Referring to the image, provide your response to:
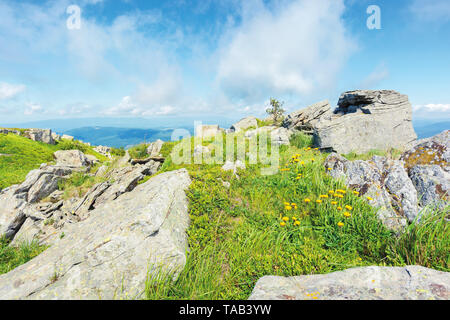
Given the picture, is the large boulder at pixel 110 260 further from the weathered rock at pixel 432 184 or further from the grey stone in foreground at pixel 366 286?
the weathered rock at pixel 432 184

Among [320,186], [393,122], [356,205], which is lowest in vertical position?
[356,205]

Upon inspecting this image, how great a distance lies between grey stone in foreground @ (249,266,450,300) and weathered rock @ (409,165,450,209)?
A: 2.95 meters

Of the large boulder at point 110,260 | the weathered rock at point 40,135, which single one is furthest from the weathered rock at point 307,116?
the weathered rock at point 40,135

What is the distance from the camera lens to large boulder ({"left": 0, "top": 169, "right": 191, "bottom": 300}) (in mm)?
3311

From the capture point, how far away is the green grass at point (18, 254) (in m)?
5.68

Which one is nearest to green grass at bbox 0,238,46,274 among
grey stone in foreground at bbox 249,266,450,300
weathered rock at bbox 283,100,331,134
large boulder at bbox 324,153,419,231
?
grey stone in foreground at bbox 249,266,450,300

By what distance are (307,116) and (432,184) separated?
12.5 m

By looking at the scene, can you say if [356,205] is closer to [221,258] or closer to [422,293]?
[422,293]

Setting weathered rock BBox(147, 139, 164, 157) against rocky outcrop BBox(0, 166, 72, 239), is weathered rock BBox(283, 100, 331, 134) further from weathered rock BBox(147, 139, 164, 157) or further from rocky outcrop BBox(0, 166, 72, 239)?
rocky outcrop BBox(0, 166, 72, 239)

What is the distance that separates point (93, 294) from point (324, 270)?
4.21 metres

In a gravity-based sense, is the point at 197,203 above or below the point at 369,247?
above

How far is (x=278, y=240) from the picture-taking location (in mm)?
4555
